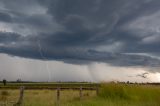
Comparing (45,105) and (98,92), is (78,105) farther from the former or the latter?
(98,92)

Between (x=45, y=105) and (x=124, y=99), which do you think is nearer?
(x=45, y=105)

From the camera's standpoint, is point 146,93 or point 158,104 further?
point 146,93

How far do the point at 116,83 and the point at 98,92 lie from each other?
1.85 m

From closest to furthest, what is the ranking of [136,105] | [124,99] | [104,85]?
[136,105] < [124,99] < [104,85]

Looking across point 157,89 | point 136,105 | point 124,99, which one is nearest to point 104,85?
point 124,99

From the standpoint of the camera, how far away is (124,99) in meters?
25.3

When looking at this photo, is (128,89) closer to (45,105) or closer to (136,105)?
(136,105)

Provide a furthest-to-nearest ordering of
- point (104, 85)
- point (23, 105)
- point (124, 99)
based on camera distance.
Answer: point (104, 85)
point (124, 99)
point (23, 105)

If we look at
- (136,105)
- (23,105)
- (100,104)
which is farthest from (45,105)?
(136,105)

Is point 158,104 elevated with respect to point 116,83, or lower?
lower

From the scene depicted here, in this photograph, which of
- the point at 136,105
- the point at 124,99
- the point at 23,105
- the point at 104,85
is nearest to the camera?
the point at 23,105

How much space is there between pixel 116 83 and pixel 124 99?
2.44 meters

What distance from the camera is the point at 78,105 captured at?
19.7 m

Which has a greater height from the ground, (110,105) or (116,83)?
(116,83)
